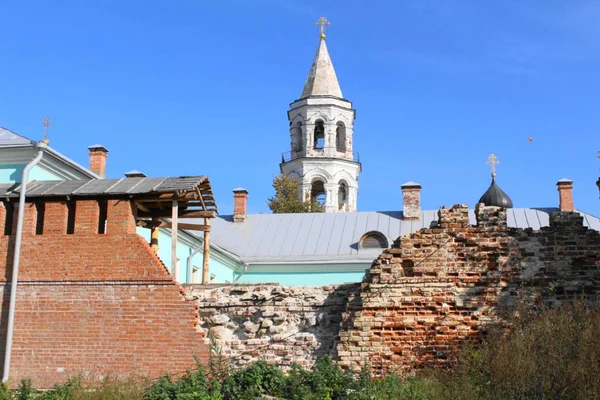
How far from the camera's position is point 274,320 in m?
11.1

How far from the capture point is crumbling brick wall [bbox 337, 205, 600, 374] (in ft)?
34.1

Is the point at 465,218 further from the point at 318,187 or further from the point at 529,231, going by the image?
the point at 318,187

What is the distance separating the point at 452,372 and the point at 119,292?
493 cm

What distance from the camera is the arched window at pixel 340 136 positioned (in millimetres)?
40406

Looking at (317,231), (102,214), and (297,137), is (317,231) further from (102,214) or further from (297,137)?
(297,137)

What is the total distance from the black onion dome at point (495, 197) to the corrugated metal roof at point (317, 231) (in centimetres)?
210

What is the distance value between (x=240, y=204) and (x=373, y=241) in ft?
17.7

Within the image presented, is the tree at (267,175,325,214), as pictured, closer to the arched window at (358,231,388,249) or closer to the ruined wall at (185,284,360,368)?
the arched window at (358,231,388,249)

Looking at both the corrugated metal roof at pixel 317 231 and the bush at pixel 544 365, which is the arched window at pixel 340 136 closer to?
the corrugated metal roof at pixel 317 231

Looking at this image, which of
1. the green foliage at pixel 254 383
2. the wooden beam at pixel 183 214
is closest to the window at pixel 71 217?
the wooden beam at pixel 183 214

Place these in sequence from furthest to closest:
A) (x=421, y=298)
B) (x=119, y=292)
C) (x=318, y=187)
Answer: (x=318, y=187), (x=119, y=292), (x=421, y=298)

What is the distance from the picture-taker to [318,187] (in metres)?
40.6

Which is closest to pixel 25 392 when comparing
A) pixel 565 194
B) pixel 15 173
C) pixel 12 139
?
pixel 15 173

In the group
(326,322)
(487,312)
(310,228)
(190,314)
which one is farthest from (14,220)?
(310,228)
